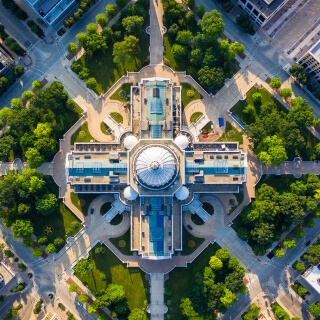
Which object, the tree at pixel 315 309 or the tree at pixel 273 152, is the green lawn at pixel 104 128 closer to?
the tree at pixel 273 152

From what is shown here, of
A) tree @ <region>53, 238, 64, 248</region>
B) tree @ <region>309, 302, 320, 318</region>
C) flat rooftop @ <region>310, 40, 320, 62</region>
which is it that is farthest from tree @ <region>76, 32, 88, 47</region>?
tree @ <region>309, 302, 320, 318</region>

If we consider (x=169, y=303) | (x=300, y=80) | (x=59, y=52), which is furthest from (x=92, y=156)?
(x=300, y=80)

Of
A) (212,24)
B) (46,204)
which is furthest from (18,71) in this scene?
(212,24)

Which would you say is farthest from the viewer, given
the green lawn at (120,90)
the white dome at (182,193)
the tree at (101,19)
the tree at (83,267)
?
the green lawn at (120,90)

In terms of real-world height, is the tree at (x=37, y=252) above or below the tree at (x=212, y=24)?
below

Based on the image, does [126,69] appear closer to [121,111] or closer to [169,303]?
[121,111]

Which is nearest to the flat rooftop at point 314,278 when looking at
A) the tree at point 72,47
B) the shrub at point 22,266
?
the shrub at point 22,266
